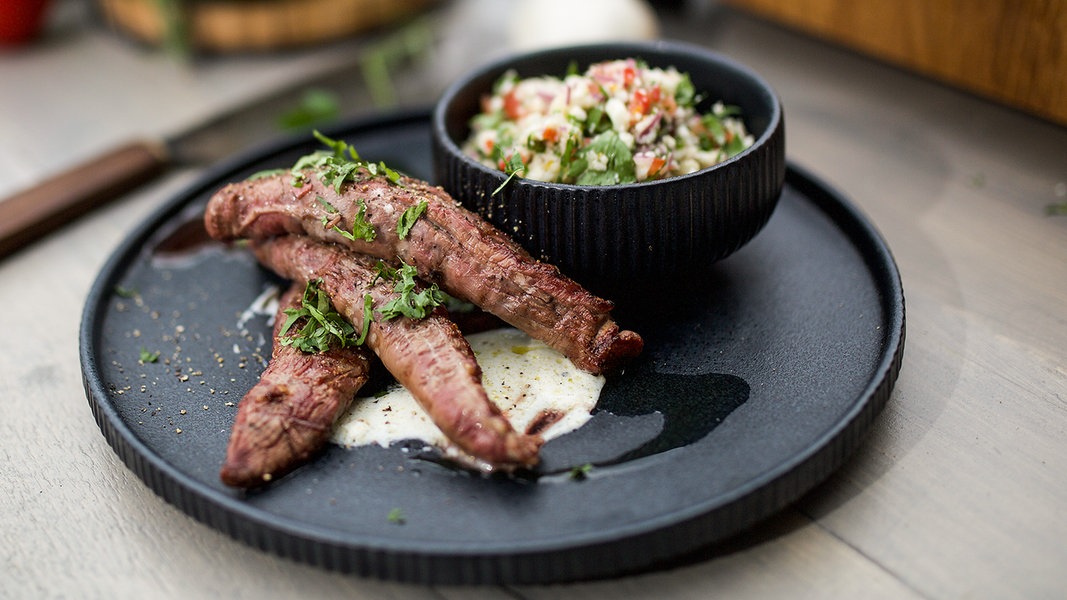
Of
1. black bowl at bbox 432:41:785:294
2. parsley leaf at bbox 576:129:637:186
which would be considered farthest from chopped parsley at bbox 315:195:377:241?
parsley leaf at bbox 576:129:637:186

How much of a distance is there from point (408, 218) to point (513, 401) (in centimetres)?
37

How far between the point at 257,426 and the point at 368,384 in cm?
26

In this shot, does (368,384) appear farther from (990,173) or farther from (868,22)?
(868,22)

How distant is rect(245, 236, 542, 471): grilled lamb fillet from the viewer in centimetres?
147

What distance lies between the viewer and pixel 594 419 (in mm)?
1591

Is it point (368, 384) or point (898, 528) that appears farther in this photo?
point (368, 384)

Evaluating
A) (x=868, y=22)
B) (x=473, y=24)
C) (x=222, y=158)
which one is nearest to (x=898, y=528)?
(x=868, y=22)

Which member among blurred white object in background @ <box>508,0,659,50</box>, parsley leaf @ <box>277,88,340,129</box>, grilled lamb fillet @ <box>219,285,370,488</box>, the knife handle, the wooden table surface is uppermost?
blurred white object in background @ <box>508,0,659,50</box>

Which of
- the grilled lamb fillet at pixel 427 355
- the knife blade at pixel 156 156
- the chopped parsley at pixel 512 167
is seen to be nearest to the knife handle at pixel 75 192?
the knife blade at pixel 156 156

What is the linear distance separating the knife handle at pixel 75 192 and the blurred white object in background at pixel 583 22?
1.11 metres

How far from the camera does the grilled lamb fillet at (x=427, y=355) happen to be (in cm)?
147

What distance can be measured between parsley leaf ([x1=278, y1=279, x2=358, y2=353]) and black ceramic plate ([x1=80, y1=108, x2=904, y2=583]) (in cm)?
14

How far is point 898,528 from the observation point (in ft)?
4.80

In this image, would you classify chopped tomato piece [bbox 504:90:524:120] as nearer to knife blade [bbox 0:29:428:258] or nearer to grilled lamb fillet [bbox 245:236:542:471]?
grilled lamb fillet [bbox 245:236:542:471]
